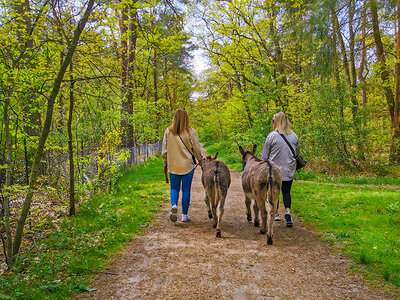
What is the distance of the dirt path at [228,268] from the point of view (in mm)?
2996

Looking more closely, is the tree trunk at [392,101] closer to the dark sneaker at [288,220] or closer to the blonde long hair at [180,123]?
the dark sneaker at [288,220]

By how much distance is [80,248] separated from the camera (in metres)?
4.06

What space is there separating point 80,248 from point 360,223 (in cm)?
518

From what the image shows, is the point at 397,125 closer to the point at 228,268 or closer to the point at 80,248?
the point at 228,268

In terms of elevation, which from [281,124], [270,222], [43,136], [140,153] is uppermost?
[281,124]

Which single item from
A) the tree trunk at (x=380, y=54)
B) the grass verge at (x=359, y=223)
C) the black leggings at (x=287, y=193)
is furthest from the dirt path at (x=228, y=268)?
the tree trunk at (x=380, y=54)

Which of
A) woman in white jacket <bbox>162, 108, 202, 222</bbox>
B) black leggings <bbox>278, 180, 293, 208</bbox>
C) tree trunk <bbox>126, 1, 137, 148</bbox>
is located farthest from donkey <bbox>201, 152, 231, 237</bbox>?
tree trunk <bbox>126, 1, 137, 148</bbox>

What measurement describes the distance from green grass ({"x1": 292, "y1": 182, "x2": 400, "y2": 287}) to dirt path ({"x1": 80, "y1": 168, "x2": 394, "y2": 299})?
0.31 m

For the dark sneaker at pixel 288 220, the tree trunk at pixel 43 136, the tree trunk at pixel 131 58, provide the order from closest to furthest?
the tree trunk at pixel 43 136 → the tree trunk at pixel 131 58 → the dark sneaker at pixel 288 220

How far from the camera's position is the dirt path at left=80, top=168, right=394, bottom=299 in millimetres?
2996

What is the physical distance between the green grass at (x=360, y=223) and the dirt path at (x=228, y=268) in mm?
306

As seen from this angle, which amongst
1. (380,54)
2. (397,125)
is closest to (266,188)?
(397,125)

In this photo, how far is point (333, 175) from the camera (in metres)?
11.2

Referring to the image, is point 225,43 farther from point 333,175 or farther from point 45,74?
point 45,74
